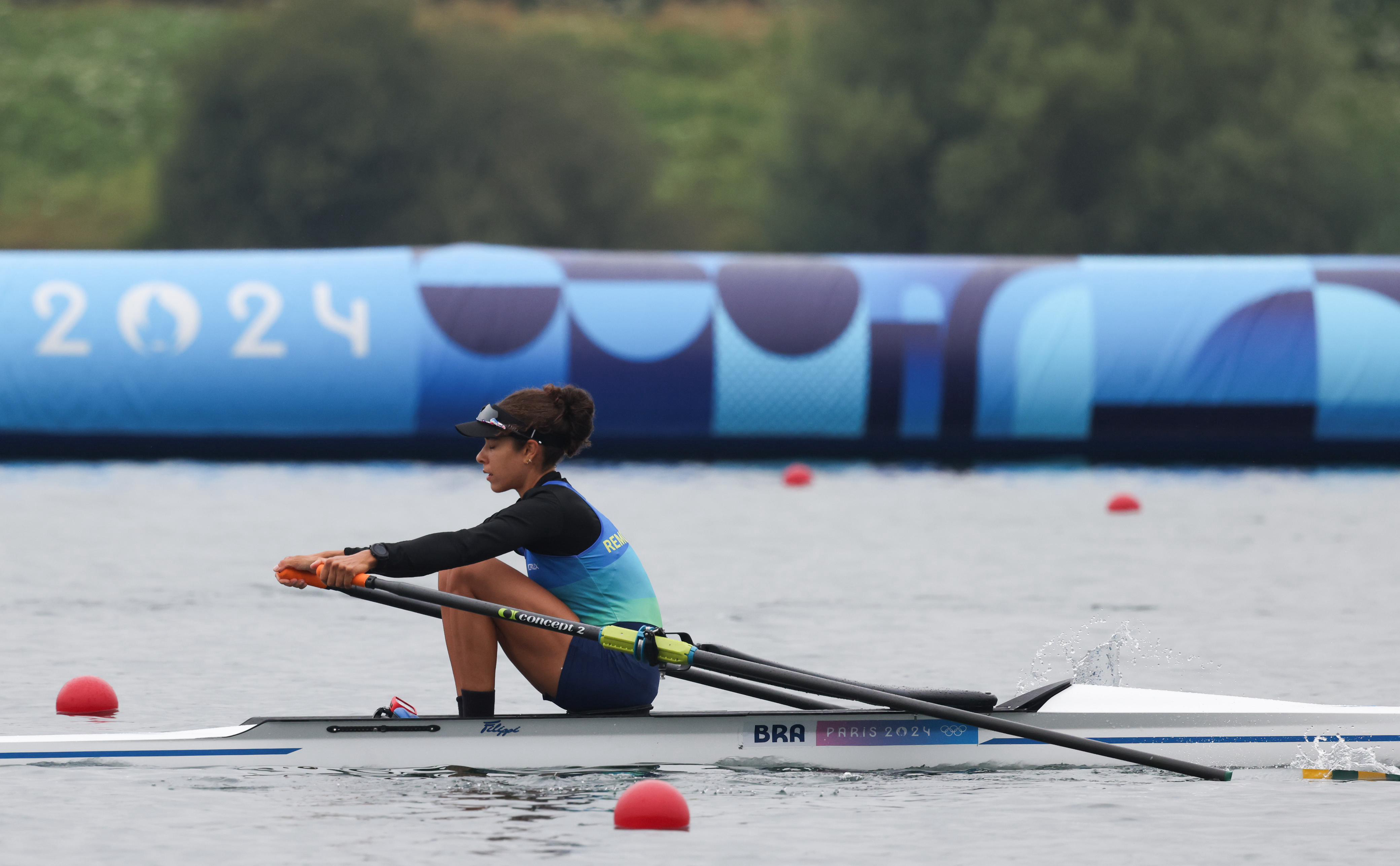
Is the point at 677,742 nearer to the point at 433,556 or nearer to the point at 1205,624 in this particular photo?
the point at 433,556

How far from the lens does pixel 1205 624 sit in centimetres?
1128

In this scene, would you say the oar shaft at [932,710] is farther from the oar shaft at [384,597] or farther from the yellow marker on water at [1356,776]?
the oar shaft at [384,597]

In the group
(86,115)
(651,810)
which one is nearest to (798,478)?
(651,810)

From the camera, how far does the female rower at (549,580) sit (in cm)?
737

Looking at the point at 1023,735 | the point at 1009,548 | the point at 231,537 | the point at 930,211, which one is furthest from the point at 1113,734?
the point at 930,211

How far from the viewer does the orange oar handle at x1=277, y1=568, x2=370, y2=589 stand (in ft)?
23.4

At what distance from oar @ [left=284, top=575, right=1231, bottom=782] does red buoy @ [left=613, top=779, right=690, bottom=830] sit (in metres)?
0.61

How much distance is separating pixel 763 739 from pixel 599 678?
24.7 inches

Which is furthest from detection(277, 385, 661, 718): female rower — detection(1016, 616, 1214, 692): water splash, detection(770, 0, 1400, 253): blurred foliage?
detection(770, 0, 1400, 253): blurred foliage

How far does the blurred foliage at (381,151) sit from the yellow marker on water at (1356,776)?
36.7 m

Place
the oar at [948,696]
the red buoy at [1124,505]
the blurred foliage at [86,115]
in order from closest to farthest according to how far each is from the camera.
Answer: the oar at [948,696], the red buoy at [1124,505], the blurred foliage at [86,115]

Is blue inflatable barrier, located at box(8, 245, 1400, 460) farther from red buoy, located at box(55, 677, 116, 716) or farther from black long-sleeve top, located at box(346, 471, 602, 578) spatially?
black long-sleeve top, located at box(346, 471, 602, 578)

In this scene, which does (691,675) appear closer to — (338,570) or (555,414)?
(555,414)

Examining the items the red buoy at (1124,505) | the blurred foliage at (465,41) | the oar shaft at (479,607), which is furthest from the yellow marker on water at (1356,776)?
the blurred foliage at (465,41)
